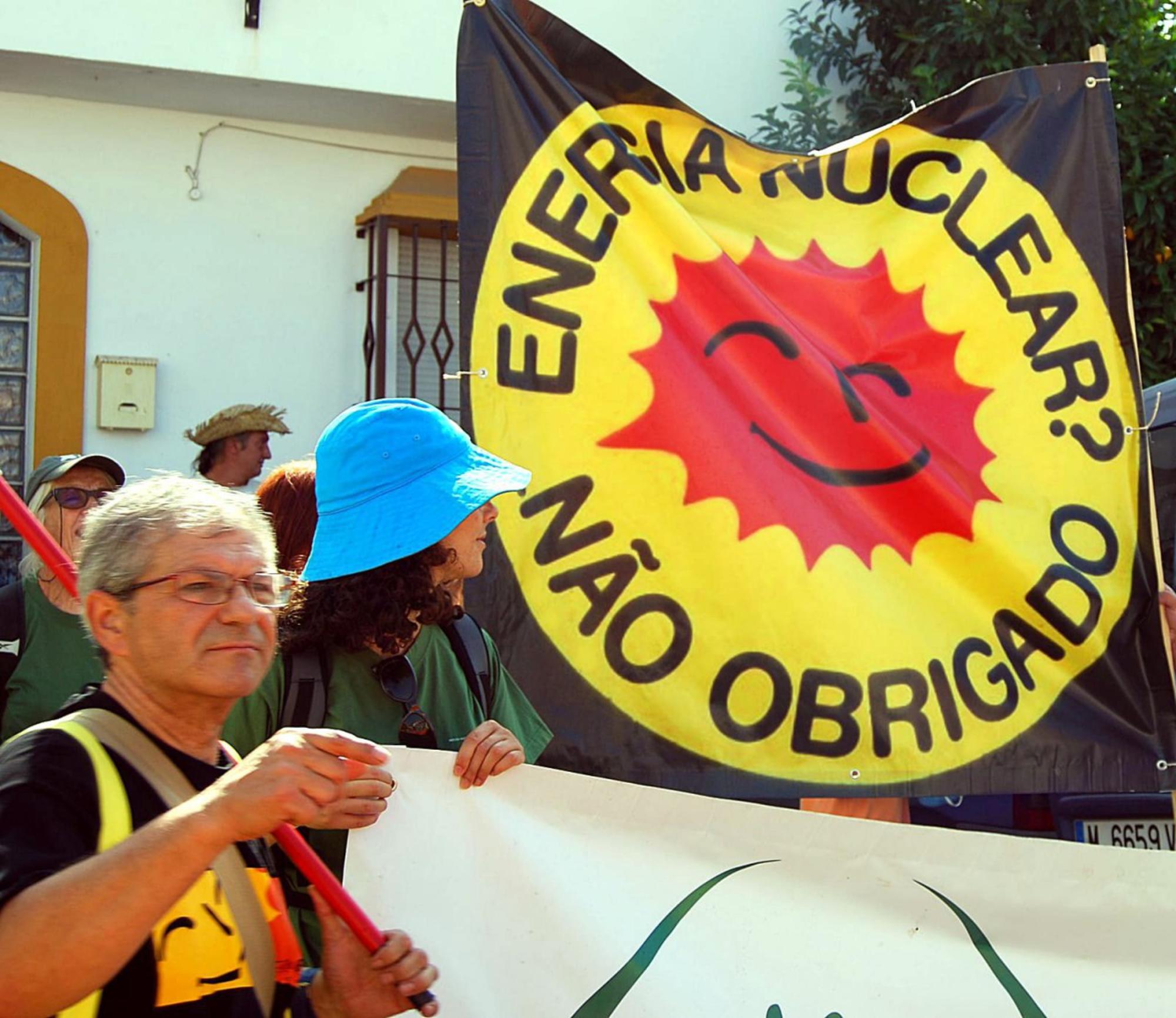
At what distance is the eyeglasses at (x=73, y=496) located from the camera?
3982mm

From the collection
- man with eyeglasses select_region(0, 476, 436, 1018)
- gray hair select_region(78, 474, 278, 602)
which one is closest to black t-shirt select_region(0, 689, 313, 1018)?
man with eyeglasses select_region(0, 476, 436, 1018)

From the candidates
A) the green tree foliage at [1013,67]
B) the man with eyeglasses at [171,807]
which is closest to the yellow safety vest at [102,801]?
the man with eyeglasses at [171,807]

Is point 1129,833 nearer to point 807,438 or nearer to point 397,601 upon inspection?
point 807,438

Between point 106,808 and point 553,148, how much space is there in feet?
7.14

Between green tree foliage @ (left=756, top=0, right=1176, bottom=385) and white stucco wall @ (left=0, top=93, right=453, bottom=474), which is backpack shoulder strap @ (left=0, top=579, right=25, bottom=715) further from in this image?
green tree foliage @ (left=756, top=0, right=1176, bottom=385)

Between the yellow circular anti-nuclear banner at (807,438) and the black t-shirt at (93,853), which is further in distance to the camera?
the yellow circular anti-nuclear banner at (807,438)

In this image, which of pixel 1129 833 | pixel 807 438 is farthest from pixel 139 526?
pixel 1129 833

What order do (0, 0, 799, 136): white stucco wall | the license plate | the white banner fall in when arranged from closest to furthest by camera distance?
the white banner → the license plate → (0, 0, 799, 136): white stucco wall

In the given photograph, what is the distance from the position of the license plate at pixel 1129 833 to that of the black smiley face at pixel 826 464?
1018 mm

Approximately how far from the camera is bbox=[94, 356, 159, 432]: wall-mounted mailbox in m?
6.38

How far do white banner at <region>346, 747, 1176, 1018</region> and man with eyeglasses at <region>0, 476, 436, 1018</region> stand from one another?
1.23 feet

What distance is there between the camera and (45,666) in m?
3.43

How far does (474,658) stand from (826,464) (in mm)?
1205

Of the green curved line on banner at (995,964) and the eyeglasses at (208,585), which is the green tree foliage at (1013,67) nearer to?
the green curved line on banner at (995,964)
